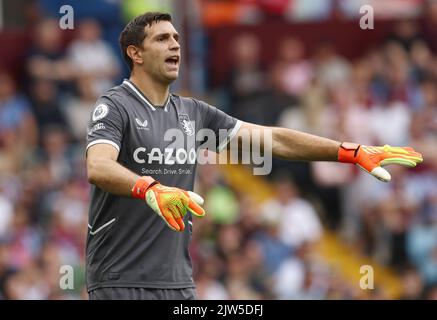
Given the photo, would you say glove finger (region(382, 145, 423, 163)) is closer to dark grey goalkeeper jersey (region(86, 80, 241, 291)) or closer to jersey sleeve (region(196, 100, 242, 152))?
jersey sleeve (region(196, 100, 242, 152))

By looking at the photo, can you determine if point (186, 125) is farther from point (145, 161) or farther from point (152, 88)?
point (145, 161)

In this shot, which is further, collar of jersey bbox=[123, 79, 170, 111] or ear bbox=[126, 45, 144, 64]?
ear bbox=[126, 45, 144, 64]

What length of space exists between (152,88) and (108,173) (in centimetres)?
97

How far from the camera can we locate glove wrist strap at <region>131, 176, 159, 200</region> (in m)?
7.07

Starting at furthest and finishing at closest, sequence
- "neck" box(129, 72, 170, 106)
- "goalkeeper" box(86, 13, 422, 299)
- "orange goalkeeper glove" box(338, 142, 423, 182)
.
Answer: "orange goalkeeper glove" box(338, 142, 423, 182) < "neck" box(129, 72, 170, 106) < "goalkeeper" box(86, 13, 422, 299)

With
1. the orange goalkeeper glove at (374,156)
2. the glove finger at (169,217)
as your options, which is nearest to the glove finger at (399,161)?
the orange goalkeeper glove at (374,156)

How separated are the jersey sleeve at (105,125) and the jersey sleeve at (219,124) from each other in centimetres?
75

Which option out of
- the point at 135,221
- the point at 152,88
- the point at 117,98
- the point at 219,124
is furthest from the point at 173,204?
the point at 219,124

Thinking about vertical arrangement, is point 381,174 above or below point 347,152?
below

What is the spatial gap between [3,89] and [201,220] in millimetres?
3472

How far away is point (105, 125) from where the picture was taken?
764cm

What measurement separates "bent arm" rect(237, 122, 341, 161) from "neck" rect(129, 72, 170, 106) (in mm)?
669

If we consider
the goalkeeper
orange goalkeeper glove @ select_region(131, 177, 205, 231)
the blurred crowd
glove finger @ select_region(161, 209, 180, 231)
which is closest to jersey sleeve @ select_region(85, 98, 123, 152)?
the goalkeeper
